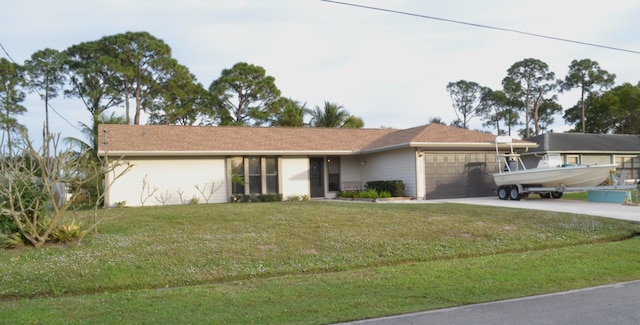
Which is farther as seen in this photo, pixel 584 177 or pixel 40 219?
pixel 584 177

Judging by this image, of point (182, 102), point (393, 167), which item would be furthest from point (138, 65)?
point (393, 167)

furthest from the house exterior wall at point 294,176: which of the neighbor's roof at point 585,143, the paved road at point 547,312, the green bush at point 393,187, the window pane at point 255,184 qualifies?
the paved road at point 547,312

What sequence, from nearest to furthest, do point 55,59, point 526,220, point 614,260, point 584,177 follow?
point 614,260 < point 526,220 < point 584,177 < point 55,59

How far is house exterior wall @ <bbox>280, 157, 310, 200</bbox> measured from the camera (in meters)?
23.9

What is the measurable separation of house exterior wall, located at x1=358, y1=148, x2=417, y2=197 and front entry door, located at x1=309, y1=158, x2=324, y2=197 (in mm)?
2111

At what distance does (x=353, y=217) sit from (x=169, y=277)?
667 centimetres

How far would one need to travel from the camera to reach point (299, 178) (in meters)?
24.2

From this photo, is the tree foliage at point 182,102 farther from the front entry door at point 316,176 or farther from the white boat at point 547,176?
the white boat at point 547,176

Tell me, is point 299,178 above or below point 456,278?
above

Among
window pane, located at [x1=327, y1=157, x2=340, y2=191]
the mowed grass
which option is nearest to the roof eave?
window pane, located at [x1=327, y1=157, x2=340, y2=191]

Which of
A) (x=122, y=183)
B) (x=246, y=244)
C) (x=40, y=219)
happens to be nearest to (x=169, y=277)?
(x=246, y=244)

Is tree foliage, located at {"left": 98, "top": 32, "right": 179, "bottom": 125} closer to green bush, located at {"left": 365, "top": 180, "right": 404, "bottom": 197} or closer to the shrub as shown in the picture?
green bush, located at {"left": 365, "top": 180, "right": 404, "bottom": 197}

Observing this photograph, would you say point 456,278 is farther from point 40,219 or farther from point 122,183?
point 122,183

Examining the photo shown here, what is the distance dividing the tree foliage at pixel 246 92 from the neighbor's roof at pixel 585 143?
758 inches
